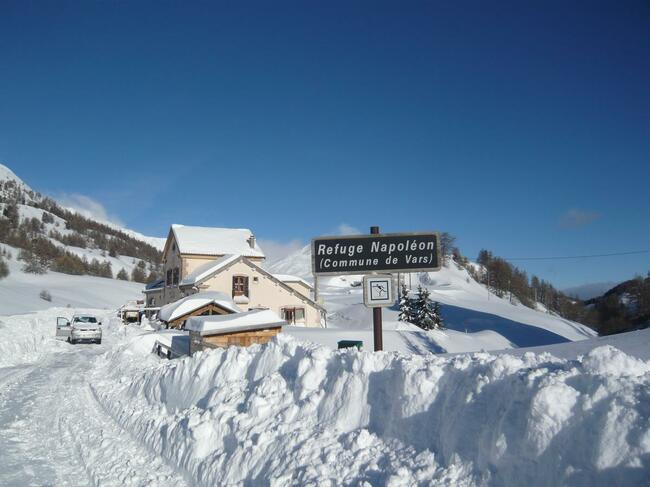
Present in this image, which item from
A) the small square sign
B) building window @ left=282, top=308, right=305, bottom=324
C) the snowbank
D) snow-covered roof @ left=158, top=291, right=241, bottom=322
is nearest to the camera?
the snowbank

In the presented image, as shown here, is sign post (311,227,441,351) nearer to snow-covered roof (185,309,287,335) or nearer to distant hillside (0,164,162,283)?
snow-covered roof (185,309,287,335)

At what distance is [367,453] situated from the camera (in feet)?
16.5

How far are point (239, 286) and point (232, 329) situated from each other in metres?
26.9

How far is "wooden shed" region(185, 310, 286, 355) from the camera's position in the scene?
46.6 ft

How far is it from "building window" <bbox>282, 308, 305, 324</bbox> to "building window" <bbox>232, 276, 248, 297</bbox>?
→ 3914mm

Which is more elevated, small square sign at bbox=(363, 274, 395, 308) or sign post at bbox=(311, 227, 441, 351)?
sign post at bbox=(311, 227, 441, 351)

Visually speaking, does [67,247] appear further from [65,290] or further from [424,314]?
[424,314]

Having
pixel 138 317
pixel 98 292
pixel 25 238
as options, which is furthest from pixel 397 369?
pixel 25 238

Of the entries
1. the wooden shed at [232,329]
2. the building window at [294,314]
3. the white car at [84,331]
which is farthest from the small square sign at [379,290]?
the building window at [294,314]

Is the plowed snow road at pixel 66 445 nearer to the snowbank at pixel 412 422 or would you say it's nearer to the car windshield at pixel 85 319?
the snowbank at pixel 412 422

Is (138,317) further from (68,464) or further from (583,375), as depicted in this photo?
(583,375)

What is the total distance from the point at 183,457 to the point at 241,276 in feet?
116

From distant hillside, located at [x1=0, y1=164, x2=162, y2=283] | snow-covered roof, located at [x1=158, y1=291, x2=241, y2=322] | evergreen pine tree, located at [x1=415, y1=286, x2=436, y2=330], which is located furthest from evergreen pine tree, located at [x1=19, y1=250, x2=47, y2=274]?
evergreen pine tree, located at [x1=415, y1=286, x2=436, y2=330]

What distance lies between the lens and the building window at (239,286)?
1622 inches
